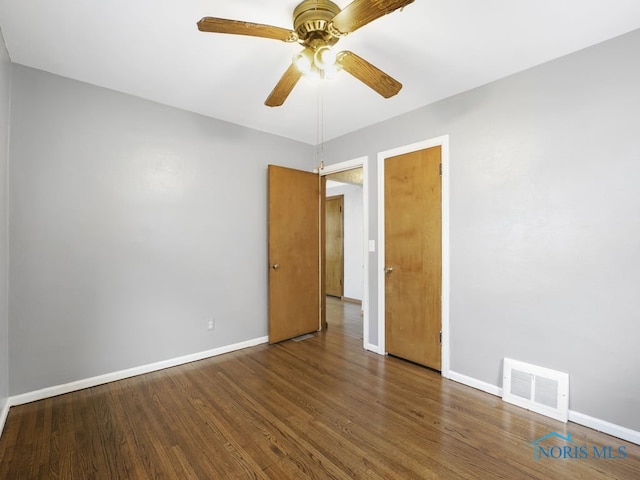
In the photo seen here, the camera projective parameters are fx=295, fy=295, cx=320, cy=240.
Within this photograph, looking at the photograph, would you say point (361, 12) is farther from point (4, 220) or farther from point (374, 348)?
point (374, 348)

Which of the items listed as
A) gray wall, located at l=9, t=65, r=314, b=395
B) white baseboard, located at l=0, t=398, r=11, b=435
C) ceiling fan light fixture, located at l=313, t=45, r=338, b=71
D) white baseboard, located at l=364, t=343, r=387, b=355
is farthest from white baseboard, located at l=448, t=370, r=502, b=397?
white baseboard, located at l=0, t=398, r=11, b=435

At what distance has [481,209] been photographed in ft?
8.18

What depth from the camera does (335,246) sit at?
20.6 ft

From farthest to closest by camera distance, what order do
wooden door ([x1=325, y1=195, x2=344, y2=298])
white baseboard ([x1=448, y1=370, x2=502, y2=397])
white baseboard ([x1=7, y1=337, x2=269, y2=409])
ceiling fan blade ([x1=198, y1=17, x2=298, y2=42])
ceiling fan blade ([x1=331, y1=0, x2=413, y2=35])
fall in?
wooden door ([x1=325, y1=195, x2=344, y2=298]), white baseboard ([x1=448, y1=370, x2=502, y2=397]), white baseboard ([x1=7, y1=337, x2=269, y2=409]), ceiling fan blade ([x1=198, y1=17, x2=298, y2=42]), ceiling fan blade ([x1=331, y1=0, x2=413, y2=35])

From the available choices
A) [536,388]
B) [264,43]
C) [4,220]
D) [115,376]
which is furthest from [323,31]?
[115,376]

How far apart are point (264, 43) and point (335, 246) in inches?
182

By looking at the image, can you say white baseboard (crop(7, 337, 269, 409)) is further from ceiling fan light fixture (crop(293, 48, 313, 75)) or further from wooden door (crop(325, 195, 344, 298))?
wooden door (crop(325, 195, 344, 298))

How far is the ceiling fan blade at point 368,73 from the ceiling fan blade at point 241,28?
315 millimetres

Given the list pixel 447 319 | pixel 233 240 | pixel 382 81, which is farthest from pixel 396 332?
pixel 382 81

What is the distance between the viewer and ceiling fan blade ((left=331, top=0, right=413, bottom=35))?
4.11 feet

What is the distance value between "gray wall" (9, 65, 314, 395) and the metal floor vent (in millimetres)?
2535

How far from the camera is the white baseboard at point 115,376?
87.5 inches

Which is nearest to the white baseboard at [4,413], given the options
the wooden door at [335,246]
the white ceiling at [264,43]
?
the white ceiling at [264,43]

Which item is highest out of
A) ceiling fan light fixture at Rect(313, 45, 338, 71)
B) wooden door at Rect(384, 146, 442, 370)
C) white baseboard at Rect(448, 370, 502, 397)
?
ceiling fan light fixture at Rect(313, 45, 338, 71)
